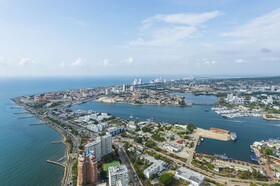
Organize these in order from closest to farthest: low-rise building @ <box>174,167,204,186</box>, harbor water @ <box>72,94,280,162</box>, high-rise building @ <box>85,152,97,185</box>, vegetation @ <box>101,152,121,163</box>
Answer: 1. high-rise building @ <box>85,152,97,185</box>
2. low-rise building @ <box>174,167,204,186</box>
3. vegetation @ <box>101,152,121,163</box>
4. harbor water @ <box>72,94,280,162</box>

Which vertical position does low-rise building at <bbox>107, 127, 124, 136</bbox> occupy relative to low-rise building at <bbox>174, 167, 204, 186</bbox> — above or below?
above

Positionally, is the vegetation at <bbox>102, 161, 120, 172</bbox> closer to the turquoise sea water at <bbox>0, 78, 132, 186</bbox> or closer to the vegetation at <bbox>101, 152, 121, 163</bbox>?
the vegetation at <bbox>101, 152, 121, 163</bbox>

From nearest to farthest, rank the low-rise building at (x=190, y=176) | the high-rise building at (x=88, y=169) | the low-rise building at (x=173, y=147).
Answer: the high-rise building at (x=88, y=169) < the low-rise building at (x=190, y=176) < the low-rise building at (x=173, y=147)

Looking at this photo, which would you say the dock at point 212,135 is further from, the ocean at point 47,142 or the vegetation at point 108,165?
the vegetation at point 108,165

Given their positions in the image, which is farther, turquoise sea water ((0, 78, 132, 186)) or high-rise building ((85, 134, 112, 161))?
high-rise building ((85, 134, 112, 161))

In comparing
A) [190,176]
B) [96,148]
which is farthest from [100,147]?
[190,176]

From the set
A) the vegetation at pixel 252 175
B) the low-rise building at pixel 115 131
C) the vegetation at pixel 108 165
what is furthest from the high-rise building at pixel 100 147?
the vegetation at pixel 252 175

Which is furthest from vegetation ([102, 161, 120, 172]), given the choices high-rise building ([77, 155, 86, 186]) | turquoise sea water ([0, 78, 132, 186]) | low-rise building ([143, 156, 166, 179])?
turquoise sea water ([0, 78, 132, 186])

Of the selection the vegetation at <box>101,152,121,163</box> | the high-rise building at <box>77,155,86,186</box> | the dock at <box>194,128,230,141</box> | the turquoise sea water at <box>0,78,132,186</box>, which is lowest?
the turquoise sea water at <box>0,78,132,186</box>

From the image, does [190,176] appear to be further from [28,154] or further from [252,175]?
[28,154]

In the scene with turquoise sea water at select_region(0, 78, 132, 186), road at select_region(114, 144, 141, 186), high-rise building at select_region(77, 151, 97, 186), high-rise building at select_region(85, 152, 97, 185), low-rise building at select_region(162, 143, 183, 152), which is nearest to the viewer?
high-rise building at select_region(77, 151, 97, 186)
